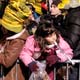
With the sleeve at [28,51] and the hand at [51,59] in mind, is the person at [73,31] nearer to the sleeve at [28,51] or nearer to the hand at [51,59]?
the hand at [51,59]

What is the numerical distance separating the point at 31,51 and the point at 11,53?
0.88 feet

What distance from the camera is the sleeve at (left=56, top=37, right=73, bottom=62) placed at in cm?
790

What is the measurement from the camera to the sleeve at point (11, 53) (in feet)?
25.9

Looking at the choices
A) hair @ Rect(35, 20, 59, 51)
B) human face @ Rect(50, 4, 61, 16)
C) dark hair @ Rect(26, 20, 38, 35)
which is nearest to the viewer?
hair @ Rect(35, 20, 59, 51)

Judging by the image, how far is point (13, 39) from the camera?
800 centimetres

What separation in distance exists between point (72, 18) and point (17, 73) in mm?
1105

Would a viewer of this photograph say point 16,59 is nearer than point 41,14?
Yes

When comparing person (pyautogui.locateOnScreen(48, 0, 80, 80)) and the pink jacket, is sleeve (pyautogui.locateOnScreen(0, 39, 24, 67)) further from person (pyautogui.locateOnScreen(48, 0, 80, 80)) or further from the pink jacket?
person (pyautogui.locateOnScreen(48, 0, 80, 80))

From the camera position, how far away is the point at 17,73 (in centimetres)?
800

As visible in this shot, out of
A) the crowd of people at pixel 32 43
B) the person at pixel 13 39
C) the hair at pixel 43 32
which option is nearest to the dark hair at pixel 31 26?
the crowd of people at pixel 32 43

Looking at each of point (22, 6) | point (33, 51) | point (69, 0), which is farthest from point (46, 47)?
point (69, 0)

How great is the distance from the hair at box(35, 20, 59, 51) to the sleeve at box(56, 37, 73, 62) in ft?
0.48

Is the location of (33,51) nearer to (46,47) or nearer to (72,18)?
Result: (46,47)

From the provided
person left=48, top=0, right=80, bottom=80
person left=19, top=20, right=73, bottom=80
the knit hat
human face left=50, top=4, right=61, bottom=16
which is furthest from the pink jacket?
human face left=50, top=4, right=61, bottom=16
